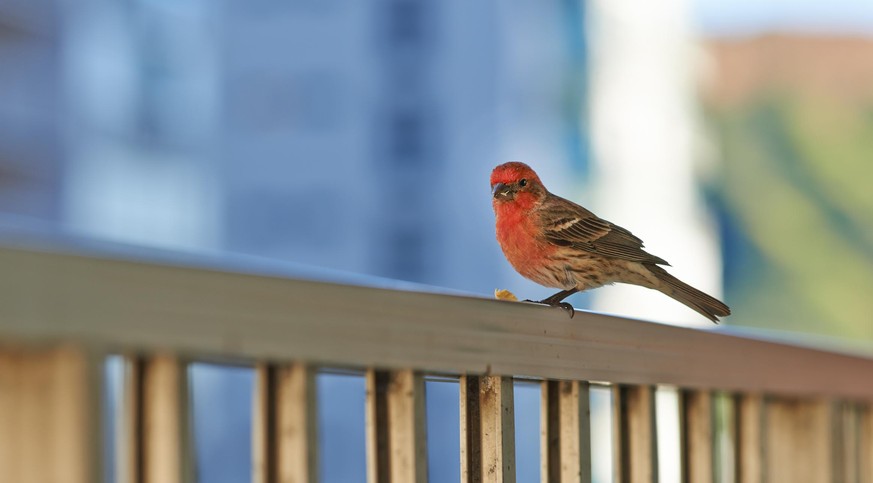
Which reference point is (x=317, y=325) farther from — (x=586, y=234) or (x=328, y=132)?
(x=328, y=132)

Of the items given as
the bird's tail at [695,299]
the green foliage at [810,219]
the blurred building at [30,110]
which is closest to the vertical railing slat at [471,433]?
the bird's tail at [695,299]

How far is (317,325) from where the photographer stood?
4.15ft

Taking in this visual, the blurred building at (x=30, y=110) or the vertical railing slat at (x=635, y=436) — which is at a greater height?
the blurred building at (x=30, y=110)

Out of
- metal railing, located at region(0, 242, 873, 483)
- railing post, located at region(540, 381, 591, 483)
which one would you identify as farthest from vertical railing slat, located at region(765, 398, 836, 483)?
railing post, located at region(540, 381, 591, 483)

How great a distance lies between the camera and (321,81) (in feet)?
89.7

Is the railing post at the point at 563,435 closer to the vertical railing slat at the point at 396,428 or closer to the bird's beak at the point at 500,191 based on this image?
the vertical railing slat at the point at 396,428

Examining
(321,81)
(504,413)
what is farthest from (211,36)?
(504,413)

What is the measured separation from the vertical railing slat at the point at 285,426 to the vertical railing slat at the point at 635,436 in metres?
0.87

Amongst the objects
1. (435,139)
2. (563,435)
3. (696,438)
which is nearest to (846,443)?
(696,438)

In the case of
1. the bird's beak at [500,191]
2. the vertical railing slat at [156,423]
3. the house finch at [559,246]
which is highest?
the bird's beak at [500,191]

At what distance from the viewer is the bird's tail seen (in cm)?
335

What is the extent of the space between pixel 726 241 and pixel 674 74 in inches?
189

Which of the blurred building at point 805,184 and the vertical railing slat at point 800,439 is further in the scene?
the blurred building at point 805,184

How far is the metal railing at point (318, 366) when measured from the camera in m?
0.99
